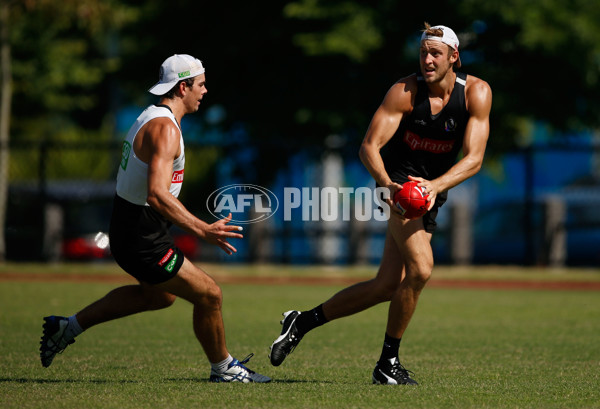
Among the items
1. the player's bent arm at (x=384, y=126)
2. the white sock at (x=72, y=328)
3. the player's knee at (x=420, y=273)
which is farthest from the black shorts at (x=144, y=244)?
the player's knee at (x=420, y=273)

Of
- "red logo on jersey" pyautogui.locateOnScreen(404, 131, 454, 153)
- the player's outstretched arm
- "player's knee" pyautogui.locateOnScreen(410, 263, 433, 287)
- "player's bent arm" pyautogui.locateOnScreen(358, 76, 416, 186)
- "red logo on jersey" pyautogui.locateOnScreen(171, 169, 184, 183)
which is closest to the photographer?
the player's outstretched arm

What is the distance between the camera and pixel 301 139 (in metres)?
24.5

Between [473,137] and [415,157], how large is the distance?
0.48 m

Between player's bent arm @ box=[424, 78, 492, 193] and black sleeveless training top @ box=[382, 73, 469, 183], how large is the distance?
3.3 inches

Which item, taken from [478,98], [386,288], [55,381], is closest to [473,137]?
[478,98]

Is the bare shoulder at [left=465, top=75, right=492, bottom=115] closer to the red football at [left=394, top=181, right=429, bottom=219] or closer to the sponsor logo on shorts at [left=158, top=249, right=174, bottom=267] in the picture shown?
the red football at [left=394, top=181, right=429, bottom=219]

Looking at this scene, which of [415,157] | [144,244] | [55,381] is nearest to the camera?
[144,244]

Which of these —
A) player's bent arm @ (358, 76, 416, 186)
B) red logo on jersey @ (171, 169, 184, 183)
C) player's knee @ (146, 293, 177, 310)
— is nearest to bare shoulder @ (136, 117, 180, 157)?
red logo on jersey @ (171, 169, 184, 183)

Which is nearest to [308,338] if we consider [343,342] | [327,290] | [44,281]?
[343,342]

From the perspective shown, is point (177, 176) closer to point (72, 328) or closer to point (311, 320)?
point (72, 328)

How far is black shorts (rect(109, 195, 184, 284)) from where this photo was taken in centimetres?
692

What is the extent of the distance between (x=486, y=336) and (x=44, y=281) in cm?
1032

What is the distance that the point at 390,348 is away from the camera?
730 centimetres

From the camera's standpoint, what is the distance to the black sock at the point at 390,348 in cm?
727
